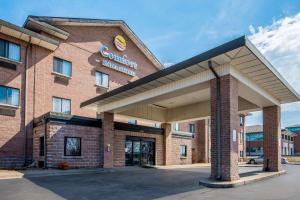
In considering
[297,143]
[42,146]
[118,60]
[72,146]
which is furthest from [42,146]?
[297,143]

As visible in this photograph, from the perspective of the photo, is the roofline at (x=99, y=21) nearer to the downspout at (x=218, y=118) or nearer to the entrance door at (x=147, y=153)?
the entrance door at (x=147, y=153)

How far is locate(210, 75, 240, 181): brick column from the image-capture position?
12.2 m

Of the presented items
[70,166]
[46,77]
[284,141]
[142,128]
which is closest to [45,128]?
[70,166]

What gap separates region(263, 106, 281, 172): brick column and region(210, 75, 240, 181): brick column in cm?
665

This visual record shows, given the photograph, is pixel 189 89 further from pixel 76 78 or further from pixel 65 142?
pixel 76 78

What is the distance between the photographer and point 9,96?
786 inches

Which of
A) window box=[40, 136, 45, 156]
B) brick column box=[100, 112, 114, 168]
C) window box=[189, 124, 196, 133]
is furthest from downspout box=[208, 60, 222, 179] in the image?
window box=[189, 124, 196, 133]

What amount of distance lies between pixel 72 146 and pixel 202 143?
71.0 feet

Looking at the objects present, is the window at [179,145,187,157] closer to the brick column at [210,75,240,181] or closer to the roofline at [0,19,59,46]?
the roofline at [0,19,59,46]

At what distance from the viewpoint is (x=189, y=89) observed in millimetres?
15008

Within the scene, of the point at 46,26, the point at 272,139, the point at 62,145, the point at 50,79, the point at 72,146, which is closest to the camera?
the point at 272,139

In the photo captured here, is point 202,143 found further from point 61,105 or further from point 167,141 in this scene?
point 61,105

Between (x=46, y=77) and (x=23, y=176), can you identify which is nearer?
(x=23, y=176)

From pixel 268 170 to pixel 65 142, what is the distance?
13315 millimetres
